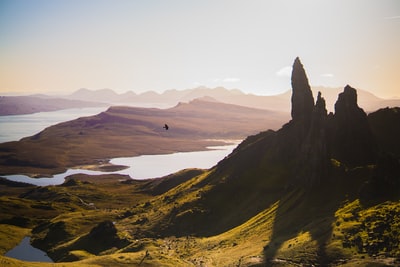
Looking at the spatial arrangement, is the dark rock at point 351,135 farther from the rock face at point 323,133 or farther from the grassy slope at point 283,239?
the grassy slope at point 283,239

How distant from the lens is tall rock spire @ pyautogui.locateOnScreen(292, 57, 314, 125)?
13238 centimetres

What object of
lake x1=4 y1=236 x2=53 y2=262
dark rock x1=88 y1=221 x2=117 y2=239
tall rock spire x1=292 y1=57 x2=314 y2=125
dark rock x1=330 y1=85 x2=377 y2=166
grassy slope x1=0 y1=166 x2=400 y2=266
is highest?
tall rock spire x1=292 y1=57 x2=314 y2=125

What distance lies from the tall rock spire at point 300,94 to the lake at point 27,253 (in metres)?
90.9

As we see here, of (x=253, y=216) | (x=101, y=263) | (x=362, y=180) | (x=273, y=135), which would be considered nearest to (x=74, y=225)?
(x=101, y=263)

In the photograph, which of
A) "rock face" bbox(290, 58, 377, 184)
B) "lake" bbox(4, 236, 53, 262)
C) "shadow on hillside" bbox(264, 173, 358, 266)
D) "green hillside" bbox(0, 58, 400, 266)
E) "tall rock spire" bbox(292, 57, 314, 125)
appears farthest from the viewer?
"tall rock spire" bbox(292, 57, 314, 125)

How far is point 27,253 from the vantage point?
408ft

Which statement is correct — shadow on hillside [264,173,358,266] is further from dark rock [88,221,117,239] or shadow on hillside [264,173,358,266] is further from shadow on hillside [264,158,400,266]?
dark rock [88,221,117,239]

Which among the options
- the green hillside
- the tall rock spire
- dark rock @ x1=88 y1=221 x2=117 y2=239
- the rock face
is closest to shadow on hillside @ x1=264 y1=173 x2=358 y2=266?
the green hillside

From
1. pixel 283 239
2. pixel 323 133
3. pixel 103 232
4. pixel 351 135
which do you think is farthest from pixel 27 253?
pixel 351 135

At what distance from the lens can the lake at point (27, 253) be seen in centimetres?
11918

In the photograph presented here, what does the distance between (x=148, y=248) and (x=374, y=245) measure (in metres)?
56.3

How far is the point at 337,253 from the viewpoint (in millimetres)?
73000

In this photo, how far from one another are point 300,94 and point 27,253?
102 metres

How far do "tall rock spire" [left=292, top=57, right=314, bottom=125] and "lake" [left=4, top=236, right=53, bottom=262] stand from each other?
9087cm
